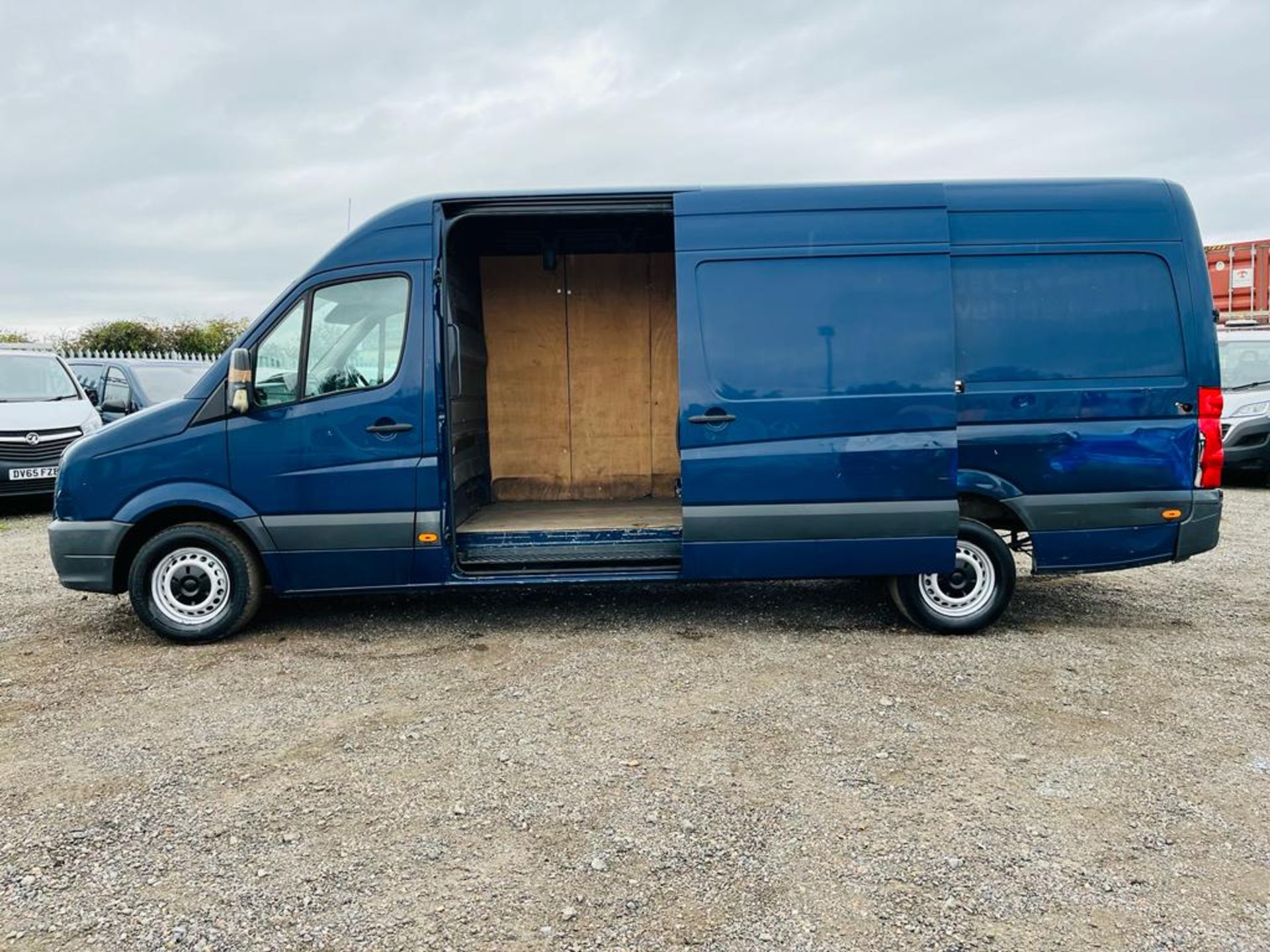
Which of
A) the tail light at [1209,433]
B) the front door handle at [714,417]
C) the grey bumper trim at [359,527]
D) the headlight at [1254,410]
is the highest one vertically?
the headlight at [1254,410]

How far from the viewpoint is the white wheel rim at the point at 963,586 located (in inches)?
211

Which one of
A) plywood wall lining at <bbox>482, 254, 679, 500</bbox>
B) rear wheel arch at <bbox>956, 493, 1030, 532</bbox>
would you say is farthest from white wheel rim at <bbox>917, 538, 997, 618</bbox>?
plywood wall lining at <bbox>482, 254, 679, 500</bbox>

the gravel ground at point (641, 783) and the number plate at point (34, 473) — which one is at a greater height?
the number plate at point (34, 473)

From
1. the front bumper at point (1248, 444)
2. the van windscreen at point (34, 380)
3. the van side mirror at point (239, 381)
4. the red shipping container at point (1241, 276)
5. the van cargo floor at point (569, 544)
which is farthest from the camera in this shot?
the red shipping container at point (1241, 276)

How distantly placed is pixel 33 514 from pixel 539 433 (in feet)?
25.6

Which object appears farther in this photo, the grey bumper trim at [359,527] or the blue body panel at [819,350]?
the grey bumper trim at [359,527]

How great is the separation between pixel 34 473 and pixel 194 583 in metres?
6.99

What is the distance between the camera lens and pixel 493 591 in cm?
645

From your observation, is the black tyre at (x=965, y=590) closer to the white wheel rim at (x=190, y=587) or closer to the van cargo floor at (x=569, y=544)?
the van cargo floor at (x=569, y=544)

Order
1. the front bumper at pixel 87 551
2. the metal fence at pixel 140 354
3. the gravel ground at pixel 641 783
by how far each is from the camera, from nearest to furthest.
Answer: the gravel ground at pixel 641 783 → the front bumper at pixel 87 551 → the metal fence at pixel 140 354

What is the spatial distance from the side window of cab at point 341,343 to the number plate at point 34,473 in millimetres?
7081

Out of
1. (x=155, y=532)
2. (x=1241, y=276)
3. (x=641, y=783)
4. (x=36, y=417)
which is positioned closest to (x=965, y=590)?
(x=641, y=783)

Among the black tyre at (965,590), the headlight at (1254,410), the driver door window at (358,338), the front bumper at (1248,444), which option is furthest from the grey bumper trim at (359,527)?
the headlight at (1254,410)

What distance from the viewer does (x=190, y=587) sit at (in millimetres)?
5355
